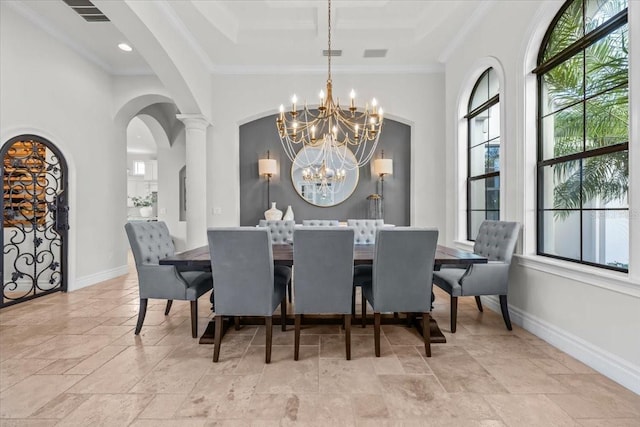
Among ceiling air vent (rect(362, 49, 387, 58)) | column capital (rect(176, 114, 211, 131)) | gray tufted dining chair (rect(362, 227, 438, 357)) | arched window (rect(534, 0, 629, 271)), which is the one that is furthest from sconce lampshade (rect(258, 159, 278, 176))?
arched window (rect(534, 0, 629, 271))

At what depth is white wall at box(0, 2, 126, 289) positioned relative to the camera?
11.3 feet

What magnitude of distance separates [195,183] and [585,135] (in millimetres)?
4612

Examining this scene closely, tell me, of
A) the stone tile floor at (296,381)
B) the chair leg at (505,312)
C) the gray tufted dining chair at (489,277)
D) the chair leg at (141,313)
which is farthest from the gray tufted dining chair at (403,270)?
the chair leg at (141,313)

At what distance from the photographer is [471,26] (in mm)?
3764

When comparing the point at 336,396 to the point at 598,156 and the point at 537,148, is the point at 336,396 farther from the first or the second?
the point at 537,148

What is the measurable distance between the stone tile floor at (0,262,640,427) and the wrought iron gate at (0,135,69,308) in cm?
138

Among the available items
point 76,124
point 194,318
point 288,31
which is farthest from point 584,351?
point 76,124

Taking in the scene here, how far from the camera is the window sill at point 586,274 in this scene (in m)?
1.89

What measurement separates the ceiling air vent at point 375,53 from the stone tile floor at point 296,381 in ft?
12.2

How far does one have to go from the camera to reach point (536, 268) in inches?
107

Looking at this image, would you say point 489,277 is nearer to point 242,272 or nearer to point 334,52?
point 242,272

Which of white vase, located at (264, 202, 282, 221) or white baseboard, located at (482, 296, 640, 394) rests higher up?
white vase, located at (264, 202, 282, 221)

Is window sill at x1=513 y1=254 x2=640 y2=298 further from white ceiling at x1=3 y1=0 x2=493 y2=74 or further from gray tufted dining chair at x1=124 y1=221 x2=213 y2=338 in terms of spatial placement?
gray tufted dining chair at x1=124 y1=221 x2=213 y2=338

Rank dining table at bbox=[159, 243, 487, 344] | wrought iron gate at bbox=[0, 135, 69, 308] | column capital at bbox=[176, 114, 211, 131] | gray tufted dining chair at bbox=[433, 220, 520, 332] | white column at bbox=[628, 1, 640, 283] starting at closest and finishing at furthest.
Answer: white column at bbox=[628, 1, 640, 283] < dining table at bbox=[159, 243, 487, 344] < gray tufted dining chair at bbox=[433, 220, 520, 332] < wrought iron gate at bbox=[0, 135, 69, 308] < column capital at bbox=[176, 114, 211, 131]
